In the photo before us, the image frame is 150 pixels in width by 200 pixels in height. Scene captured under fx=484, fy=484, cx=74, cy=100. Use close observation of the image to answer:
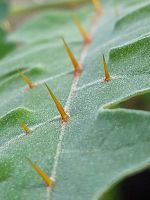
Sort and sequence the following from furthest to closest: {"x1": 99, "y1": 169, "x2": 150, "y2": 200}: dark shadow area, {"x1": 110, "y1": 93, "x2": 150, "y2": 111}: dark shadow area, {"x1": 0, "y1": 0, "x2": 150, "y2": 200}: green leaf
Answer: {"x1": 110, "y1": 93, "x2": 150, "y2": 111}: dark shadow area, {"x1": 99, "y1": 169, "x2": 150, "y2": 200}: dark shadow area, {"x1": 0, "y1": 0, "x2": 150, "y2": 200}: green leaf

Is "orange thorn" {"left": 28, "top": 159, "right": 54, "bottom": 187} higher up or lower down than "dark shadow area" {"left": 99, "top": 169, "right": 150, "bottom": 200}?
higher up

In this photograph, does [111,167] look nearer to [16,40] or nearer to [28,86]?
[28,86]

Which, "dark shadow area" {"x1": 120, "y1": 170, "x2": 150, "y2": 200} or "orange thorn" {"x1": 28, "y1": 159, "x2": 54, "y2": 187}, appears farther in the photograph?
"dark shadow area" {"x1": 120, "y1": 170, "x2": 150, "y2": 200}

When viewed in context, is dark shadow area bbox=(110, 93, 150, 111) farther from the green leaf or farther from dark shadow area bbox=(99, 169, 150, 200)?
the green leaf

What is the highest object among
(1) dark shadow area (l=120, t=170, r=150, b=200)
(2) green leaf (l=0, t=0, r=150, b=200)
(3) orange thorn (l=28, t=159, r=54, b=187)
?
(3) orange thorn (l=28, t=159, r=54, b=187)

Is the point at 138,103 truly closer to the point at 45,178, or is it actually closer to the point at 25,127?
the point at 25,127

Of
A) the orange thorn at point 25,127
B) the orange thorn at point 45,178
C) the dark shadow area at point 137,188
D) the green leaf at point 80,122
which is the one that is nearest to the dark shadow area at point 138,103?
the dark shadow area at point 137,188

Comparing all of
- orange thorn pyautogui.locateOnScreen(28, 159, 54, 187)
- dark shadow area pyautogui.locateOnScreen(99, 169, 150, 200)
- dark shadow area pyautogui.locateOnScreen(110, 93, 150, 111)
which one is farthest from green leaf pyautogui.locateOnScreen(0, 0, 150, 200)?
dark shadow area pyautogui.locateOnScreen(99, 169, 150, 200)

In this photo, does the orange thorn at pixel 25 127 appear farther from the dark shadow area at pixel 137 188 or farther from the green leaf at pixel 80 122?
the dark shadow area at pixel 137 188

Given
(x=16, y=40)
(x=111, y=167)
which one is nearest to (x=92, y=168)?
(x=111, y=167)
